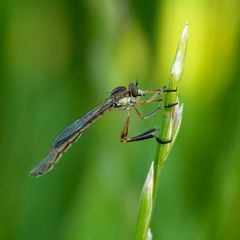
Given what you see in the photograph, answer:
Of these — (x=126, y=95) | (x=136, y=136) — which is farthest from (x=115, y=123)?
(x=136, y=136)

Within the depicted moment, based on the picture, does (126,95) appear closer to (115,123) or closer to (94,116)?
(94,116)

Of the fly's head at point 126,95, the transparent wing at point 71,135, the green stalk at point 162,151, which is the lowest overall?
the green stalk at point 162,151

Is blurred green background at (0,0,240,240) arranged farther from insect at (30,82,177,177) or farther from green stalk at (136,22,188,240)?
green stalk at (136,22,188,240)

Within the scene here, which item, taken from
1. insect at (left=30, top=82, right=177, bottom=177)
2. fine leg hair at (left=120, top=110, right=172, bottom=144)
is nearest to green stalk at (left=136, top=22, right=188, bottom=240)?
fine leg hair at (left=120, top=110, right=172, bottom=144)

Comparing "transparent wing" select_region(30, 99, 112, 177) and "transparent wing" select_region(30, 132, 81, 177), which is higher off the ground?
"transparent wing" select_region(30, 99, 112, 177)

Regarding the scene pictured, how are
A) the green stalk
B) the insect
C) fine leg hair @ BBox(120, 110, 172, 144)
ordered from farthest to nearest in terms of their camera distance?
the insect < fine leg hair @ BBox(120, 110, 172, 144) < the green stalk

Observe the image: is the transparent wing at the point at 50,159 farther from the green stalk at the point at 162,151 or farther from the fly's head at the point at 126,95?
the green stalk at the point at 162,151

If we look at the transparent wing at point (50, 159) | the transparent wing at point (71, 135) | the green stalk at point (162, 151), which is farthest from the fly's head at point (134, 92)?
the green stalk at point (162, 151)
